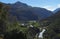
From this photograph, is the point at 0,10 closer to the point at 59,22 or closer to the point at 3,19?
the point at 3,19

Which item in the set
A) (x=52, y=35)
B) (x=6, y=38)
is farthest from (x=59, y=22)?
(x=6, y=38)

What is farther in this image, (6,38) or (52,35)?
(52,35)

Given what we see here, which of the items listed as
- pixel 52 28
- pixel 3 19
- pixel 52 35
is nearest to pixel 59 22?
pixel 52 28

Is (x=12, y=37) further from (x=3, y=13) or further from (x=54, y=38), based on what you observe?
(x=54, y=38)

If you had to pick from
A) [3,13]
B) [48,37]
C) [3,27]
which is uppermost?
[3,13]

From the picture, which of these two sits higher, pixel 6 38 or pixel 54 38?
pixel 6 38

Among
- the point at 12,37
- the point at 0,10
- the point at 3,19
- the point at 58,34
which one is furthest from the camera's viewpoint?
the point at 58,34

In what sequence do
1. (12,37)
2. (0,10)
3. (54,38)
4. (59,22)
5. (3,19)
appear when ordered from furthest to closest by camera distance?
(59,22)
(54,38)
(3,19)
(0,10)
(12,37)

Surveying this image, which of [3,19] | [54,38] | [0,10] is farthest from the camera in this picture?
[54,38]

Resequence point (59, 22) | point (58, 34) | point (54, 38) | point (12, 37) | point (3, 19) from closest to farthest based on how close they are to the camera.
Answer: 1. point (12, 37)
2. point (3, 19)
3. point (54, 38)
4. point (58, 34)
5. point (59, 22)
